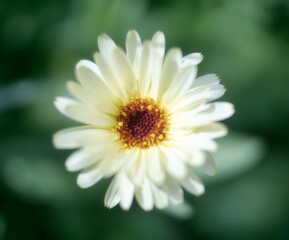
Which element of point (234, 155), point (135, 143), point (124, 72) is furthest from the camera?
point (234, 155)

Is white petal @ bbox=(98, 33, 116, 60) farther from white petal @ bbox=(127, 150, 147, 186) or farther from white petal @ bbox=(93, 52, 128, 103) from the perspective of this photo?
white petal @ bbox=(127, 150, 147, 186)

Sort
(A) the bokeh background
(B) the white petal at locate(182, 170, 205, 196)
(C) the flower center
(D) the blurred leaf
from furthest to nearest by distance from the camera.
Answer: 1. (A) the bokeh background
2. (D) the blurred leaf
3. (C) the flower center
4. (B) the white petal at locate(182, 170, 205, 196)

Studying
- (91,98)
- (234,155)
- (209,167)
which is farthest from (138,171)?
(234,155)

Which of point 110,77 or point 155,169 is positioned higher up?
point 110,77

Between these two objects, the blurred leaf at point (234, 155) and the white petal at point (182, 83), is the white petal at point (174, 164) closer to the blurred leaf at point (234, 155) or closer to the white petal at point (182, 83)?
the white petal at point (182, 83)

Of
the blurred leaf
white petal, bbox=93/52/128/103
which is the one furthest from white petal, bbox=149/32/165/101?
the blurred leaf

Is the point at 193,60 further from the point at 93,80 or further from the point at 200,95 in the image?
the point at 93,80

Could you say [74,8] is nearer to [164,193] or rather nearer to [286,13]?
[286,13]
